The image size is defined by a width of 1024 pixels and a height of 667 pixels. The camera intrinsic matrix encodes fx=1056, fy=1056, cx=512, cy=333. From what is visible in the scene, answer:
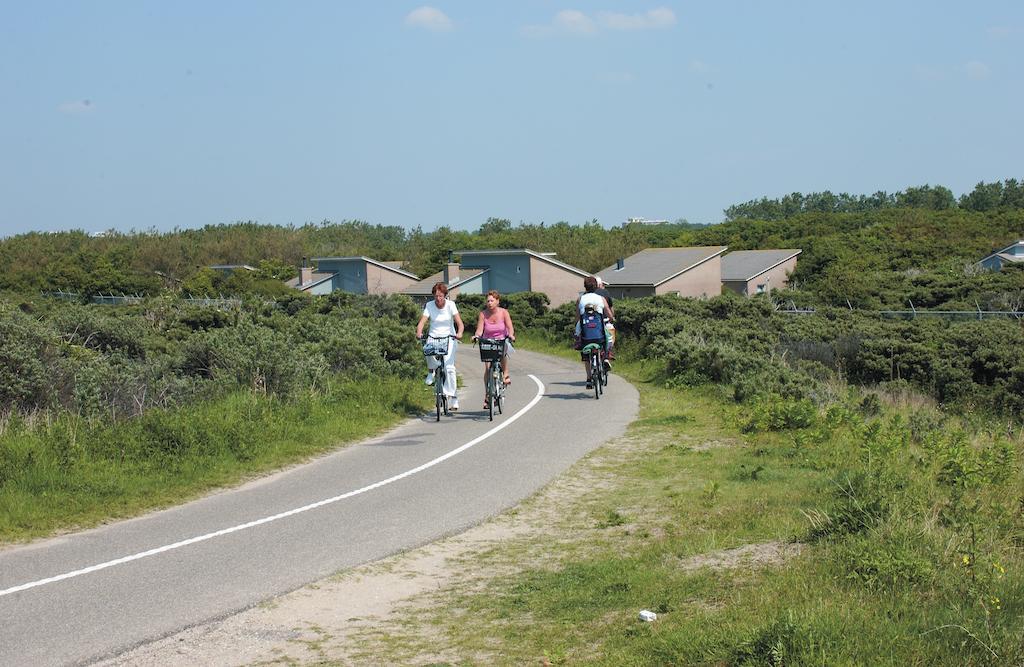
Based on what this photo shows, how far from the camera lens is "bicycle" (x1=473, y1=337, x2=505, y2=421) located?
54.7 ft

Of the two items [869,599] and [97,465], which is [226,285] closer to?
[97,465]

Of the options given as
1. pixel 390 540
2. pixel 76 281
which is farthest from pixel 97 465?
pixel 76 281

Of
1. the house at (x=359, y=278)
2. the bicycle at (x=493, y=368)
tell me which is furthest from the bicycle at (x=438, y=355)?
the house at (x=359, y=278)

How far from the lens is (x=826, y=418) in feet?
45.0

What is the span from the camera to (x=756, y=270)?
298 feet

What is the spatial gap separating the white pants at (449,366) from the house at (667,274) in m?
54.4

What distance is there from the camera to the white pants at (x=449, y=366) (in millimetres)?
16406

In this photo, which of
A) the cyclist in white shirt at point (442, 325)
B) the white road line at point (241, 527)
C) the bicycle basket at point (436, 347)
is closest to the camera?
the white road line at point (241, 527)

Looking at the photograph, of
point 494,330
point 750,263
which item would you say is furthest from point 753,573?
point 750,263

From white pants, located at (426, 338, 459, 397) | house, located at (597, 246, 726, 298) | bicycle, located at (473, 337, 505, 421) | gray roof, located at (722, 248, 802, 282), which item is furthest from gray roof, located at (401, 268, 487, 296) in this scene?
white pants, located at (426, 338, 459, 397)

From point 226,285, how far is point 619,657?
8258cm

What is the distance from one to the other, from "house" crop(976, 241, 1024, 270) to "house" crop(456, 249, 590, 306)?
3672 cm

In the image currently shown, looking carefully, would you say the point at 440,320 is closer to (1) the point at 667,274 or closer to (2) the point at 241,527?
(2) the point at 241,527

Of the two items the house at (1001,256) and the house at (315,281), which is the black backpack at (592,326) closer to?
the house at (315,281)
